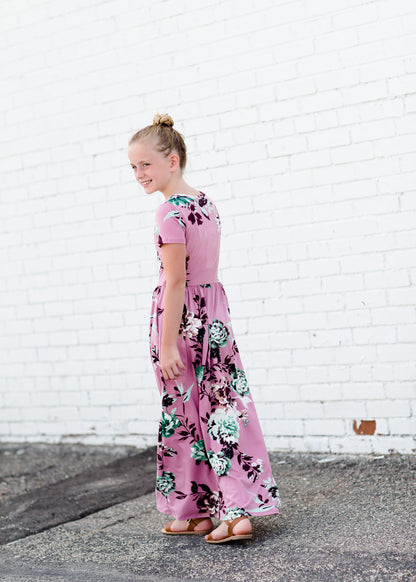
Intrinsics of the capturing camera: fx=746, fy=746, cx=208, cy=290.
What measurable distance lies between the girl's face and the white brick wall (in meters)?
1.53

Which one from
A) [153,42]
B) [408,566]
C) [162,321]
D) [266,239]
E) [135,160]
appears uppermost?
[153,42]

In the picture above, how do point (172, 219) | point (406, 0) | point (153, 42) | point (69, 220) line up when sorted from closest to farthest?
point (172, 219) → point (406, 0) → point (153, 42) → point (69, 220)

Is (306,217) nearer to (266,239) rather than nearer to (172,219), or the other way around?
(266,239)

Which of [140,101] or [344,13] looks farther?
[140,101]

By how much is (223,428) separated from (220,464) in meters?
0.15

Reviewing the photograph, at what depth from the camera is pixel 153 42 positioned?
4992 millimetres

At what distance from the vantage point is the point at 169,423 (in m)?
3.18

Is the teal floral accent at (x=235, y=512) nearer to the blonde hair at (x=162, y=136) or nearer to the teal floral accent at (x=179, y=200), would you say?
the teal floral accent at (x=179, y=200)

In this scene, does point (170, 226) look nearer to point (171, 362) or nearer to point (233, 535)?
point (171, 362)

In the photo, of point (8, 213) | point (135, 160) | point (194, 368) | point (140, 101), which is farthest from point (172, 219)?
point (8, 213)

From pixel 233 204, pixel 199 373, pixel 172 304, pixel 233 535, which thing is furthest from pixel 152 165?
pixel 233 204

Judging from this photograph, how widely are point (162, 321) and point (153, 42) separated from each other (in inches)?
102

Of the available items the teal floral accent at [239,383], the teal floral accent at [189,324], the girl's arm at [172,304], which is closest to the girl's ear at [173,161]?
the girl's arm at [172,304]

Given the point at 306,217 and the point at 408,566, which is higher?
the point at 306,217
